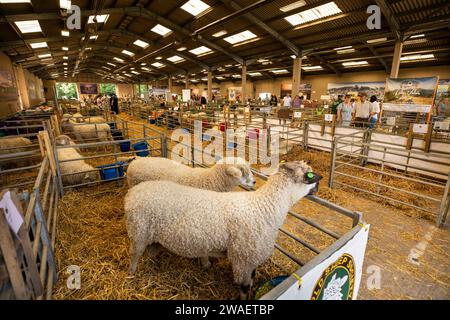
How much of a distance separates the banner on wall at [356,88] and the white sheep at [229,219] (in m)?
20.8

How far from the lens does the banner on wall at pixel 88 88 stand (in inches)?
1483

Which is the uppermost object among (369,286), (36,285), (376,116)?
(376,116)

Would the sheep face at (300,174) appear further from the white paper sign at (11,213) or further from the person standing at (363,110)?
the person standing at (363,110)

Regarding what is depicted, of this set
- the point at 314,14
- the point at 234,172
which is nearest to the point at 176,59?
the point at 314,14

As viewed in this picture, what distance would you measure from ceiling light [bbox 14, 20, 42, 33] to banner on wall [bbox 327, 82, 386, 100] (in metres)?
21.6

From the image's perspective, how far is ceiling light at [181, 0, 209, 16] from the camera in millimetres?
10148

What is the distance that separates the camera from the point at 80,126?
7992mm

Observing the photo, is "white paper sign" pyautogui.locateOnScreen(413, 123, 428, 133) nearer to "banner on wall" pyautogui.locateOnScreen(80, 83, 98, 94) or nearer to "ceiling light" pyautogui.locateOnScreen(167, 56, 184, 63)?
"ceiling light" pyautogui.locateOnScreen(167, 56, 184, 63)

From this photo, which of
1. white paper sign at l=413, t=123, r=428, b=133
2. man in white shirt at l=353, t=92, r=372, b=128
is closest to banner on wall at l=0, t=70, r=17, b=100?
man in white shirt at l=353, t=92, r=372, b=128

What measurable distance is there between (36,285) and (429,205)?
5748mm

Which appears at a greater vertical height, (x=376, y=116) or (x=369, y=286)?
(x=376, y=116)

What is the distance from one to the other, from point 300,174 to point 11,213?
6.37 feet
